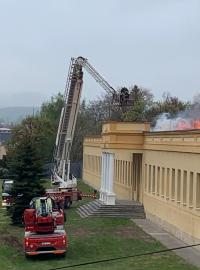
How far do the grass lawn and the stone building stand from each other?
79.0 inches

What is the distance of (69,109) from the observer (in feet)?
170

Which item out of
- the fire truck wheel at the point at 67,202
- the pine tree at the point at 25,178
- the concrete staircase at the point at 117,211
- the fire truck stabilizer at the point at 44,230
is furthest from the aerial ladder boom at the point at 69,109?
the fire truck stabilizer at the point at 44,230

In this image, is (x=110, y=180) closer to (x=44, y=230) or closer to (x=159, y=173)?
(x=159, y=173)

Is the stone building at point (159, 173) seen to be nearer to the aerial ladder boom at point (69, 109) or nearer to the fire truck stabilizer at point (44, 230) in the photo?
the aerial ladder boom at point (69, 109)

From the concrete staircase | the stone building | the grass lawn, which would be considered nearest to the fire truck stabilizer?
the grass lawn

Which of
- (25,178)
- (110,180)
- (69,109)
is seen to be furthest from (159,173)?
(69,109)

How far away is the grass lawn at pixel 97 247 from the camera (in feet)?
88.1

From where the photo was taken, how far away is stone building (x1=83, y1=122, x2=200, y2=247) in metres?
33.0

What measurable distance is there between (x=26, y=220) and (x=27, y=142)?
12.3m

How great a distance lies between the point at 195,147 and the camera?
105 ft

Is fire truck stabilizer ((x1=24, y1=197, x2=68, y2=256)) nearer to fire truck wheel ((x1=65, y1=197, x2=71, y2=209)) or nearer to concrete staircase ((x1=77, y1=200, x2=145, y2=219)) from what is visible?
concrete staircase ((x1=77, y1=200, x2=145, y2=219))

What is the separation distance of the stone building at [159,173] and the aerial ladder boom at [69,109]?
379cm


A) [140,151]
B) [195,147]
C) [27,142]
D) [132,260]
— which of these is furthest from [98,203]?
[132,260]

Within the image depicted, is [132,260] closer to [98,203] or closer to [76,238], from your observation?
[76,238]
